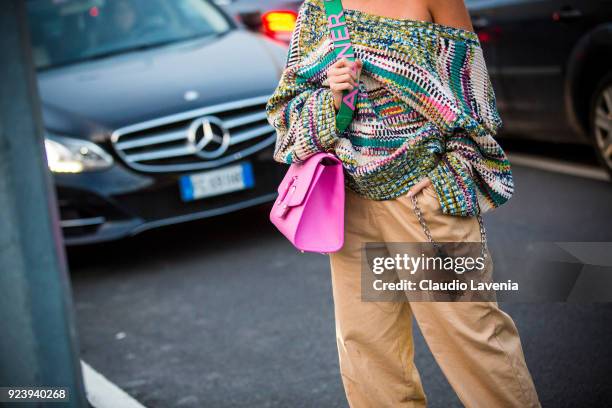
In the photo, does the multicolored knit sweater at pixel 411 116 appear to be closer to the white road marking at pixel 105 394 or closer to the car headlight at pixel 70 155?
the white road marking at pixel 105 394

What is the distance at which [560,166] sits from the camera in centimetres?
672

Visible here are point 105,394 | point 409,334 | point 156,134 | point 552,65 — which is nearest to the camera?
point 409,334

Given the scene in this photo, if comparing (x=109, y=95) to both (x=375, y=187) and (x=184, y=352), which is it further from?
(x=375, y=187)

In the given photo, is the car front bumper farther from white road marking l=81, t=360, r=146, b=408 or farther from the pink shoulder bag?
the pink shoulder bag

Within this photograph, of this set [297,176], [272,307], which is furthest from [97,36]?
[297,176]

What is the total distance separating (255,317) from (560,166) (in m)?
3.15

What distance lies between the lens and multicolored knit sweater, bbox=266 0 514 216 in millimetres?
2309

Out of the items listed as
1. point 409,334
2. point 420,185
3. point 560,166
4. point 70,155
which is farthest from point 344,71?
point 560,166

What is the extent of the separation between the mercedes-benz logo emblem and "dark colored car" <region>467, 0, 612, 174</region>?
7.55 ft

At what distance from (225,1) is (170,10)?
2.68m

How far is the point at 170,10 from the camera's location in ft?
21.7

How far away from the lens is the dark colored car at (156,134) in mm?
5371

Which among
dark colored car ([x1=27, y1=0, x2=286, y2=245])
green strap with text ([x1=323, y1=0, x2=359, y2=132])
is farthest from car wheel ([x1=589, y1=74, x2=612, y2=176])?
green strap with text ([x1=323, y1=0, x2=359, y2=132])

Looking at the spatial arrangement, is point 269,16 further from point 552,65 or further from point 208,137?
point 552,65
